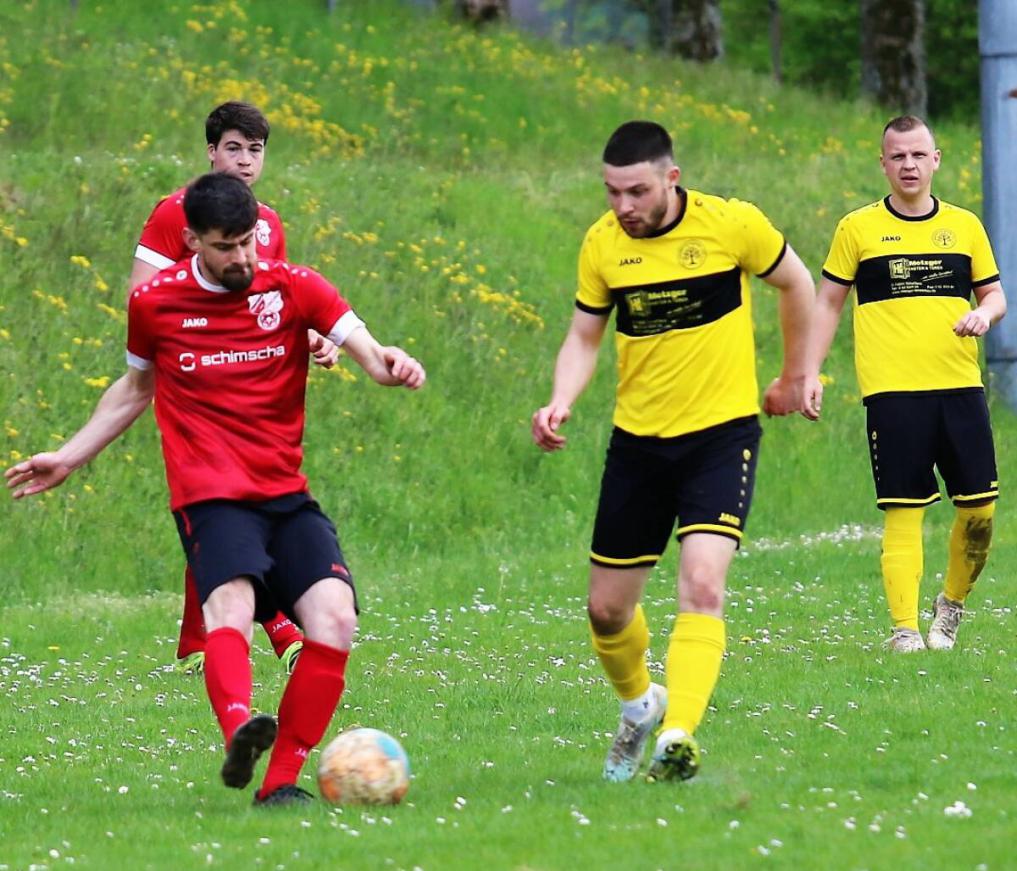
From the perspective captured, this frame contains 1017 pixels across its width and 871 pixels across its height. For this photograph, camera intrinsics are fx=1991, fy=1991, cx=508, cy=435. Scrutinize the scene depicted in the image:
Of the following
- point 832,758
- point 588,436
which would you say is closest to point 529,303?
point 588,436

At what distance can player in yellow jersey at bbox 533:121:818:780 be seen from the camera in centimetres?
687

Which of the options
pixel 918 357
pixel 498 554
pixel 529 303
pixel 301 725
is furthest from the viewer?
pixel 529 303

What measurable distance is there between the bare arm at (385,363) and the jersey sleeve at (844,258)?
3.78 meters

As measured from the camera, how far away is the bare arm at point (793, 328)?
7172 mm

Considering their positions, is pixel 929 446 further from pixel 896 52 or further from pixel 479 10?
pixel 896 52

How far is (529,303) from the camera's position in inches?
778

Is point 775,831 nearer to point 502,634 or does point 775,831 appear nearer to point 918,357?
point 918,357

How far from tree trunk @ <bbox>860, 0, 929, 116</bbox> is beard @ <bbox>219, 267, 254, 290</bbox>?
87.0 feet

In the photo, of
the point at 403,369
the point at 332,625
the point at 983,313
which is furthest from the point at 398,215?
the point at 332,625

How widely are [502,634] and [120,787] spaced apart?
4.33 m

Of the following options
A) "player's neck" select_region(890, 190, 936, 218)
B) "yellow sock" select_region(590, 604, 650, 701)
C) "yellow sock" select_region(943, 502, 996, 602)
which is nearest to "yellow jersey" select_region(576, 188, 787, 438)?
"yellow sock" select_region(590, 604, 650, 701)

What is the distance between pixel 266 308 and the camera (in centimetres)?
684

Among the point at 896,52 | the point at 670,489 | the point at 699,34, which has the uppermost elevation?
the point at 699,34

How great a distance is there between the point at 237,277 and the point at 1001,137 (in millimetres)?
13270
